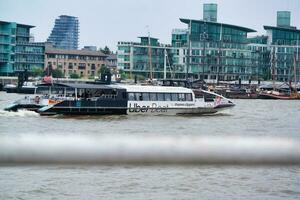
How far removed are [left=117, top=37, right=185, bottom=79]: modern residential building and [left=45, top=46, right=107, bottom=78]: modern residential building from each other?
206 centimetres

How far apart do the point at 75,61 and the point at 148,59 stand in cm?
370

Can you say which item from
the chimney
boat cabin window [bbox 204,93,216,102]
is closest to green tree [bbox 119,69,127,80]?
the chimney

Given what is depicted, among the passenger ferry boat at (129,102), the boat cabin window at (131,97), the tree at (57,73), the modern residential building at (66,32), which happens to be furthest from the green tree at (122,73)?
the modern residential building at (66,32)

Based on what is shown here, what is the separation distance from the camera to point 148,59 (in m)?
28.5

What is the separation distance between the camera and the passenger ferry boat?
8.09 m

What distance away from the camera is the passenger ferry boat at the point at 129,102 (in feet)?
26.6

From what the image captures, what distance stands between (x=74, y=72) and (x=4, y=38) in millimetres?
5190

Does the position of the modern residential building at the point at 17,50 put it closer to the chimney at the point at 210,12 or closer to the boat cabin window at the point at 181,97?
the chimney at the point at 210,12

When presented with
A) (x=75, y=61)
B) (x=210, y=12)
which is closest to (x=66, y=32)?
(x=210, y=12)

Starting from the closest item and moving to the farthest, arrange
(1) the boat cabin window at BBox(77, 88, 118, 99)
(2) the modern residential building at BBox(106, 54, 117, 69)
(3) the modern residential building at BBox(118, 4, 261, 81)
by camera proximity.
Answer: (1) the boat cabin window at BBox(77, 88, 118, 99)
(3) the modern residential building at BBox(118, 4, 261, 81)
(2) the modern residential building at BBox(106, 54, 117, 69)

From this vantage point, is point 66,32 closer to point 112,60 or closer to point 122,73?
point 112,60

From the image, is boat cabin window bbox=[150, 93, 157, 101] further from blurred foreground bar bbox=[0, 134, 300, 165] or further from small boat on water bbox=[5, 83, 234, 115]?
blurred foreground bar bbox=[0, 134, 300, 165]

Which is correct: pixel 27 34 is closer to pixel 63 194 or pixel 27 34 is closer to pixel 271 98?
pixel 271 98

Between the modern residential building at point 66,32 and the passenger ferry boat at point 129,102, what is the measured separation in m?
45.0
